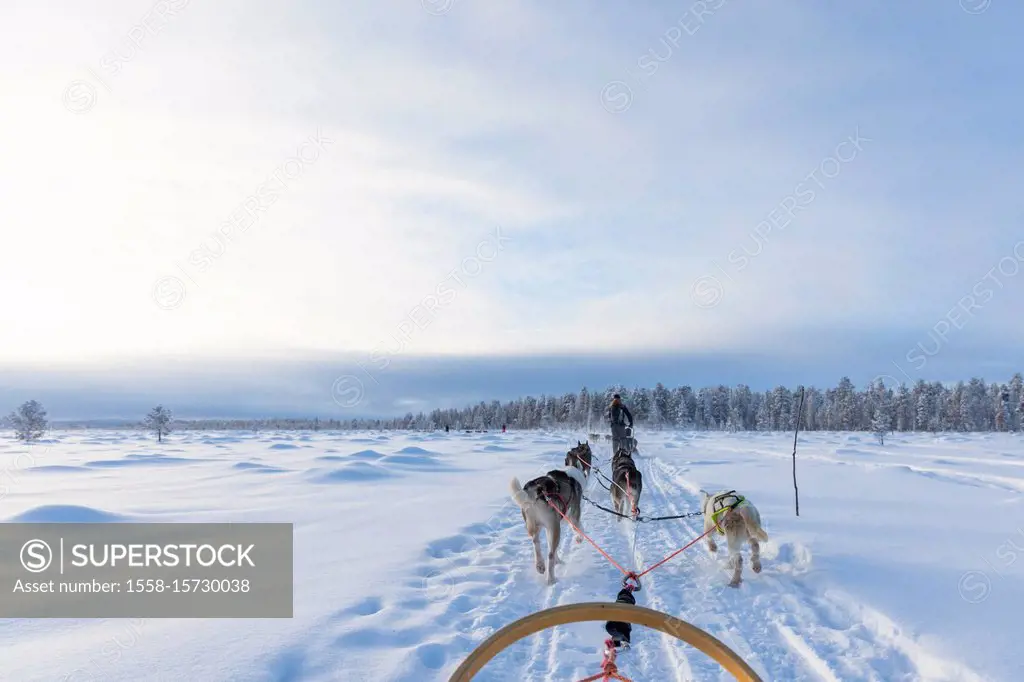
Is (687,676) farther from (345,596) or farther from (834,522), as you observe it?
(834,522)

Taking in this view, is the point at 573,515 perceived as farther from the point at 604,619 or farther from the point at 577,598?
the point at 604,619

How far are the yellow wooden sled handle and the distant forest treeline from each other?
71.7m

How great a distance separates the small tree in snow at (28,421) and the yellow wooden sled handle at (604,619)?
53.0 m

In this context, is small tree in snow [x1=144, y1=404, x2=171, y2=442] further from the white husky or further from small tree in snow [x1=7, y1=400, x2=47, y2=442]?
the white husky

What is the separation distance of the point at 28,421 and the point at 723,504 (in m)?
53.4

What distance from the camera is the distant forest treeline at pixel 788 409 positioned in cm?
8150

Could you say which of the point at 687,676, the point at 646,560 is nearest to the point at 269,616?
the point at 687,676

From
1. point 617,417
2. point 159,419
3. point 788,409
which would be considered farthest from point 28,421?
point 788,409

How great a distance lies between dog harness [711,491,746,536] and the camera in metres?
5.70

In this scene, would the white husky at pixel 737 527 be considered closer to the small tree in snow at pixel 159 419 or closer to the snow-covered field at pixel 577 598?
the snow-covered field at pixel 577 598

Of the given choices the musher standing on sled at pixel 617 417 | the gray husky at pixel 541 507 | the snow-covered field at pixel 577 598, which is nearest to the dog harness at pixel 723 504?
the snow-covered field at pixel 577 598

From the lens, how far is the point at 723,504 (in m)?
5.86

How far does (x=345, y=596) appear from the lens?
5082 mm

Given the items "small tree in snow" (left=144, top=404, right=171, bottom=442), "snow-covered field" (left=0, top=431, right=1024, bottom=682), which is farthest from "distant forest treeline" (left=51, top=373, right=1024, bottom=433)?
"snow-covered field" (left=0, top=431, right=1024, bottom=682)
